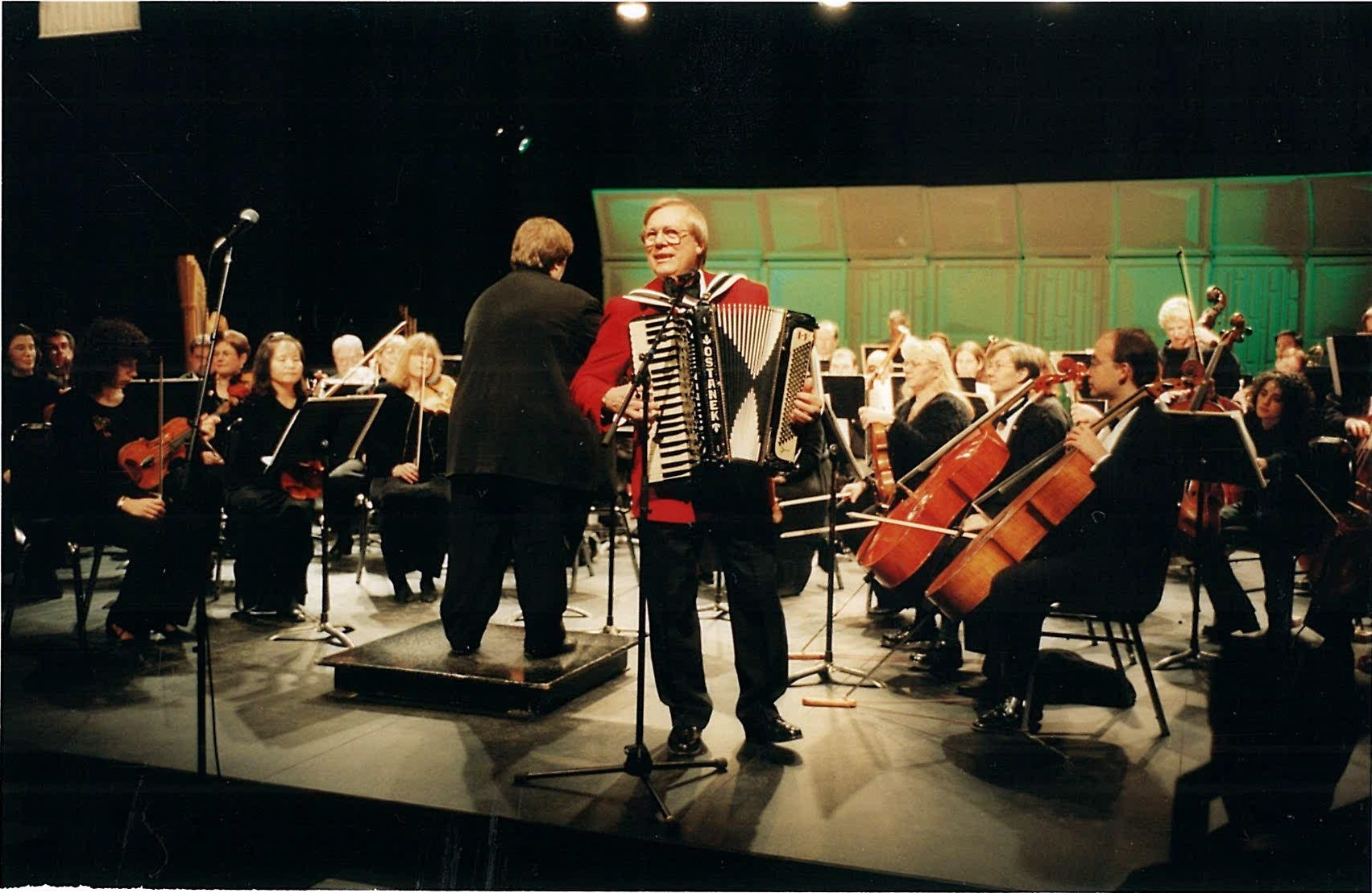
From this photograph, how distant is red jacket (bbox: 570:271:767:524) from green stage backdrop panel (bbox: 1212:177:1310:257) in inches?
280

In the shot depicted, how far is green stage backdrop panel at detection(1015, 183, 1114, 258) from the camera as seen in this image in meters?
8.75

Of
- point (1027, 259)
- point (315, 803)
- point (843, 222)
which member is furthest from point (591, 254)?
point (315, 803)

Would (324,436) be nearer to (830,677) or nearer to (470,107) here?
(470,107)

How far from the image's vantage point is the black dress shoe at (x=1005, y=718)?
350 cm

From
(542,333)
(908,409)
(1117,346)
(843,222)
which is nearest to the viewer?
(1117,346)

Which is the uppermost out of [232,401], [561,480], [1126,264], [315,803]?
[1126,264]

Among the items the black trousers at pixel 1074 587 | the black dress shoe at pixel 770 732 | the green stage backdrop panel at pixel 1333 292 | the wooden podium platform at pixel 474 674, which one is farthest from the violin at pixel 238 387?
the green stage backdrop panel at pixel 1333 292

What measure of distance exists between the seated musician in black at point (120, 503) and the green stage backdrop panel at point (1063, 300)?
7257 mm

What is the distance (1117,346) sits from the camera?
3.45m

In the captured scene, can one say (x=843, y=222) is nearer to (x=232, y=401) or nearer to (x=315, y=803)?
(x=232, y=401)

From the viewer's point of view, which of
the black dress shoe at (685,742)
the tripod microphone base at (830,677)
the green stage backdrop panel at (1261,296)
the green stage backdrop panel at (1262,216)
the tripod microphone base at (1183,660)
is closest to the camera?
the black dress shoe at (685,742)

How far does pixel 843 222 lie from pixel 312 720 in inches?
282

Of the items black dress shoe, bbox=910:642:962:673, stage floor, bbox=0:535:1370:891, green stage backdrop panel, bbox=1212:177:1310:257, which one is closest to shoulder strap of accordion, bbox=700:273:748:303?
stage floor, bbox=0:535:1370:891

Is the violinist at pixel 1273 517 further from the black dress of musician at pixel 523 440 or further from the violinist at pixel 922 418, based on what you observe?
the black dress of musician at pixel 523 440
